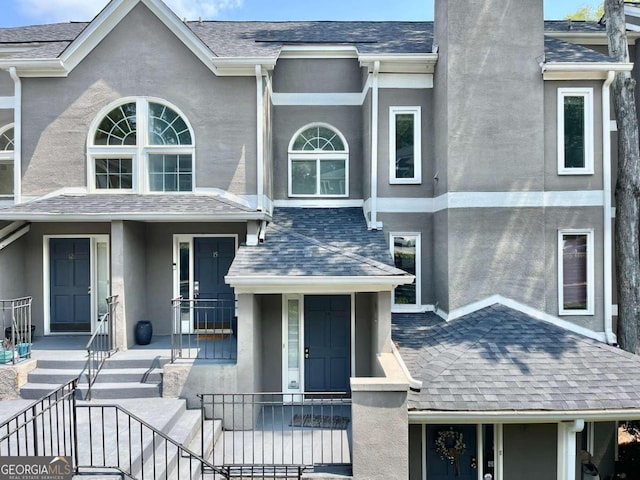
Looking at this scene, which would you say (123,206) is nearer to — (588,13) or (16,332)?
(16,332)

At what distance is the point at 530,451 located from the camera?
748cm

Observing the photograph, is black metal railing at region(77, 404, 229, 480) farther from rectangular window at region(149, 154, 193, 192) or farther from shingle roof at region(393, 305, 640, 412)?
rectangular window at region(149, 154, 193, 192)

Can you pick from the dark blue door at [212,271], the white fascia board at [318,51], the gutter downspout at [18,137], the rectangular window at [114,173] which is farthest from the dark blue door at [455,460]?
the gutter downspout at [18,137]

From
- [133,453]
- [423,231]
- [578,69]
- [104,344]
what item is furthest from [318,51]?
[133,453]

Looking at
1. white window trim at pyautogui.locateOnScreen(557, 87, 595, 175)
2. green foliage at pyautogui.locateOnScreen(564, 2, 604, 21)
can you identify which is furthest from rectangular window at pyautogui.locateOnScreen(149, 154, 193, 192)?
green foliage at pyautogui.locateOnScreen(564, 2, 604, 21)

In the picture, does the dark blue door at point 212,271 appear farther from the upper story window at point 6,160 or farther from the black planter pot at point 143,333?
the upper story window at point 6,160

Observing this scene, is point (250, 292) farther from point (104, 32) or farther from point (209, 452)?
point (104, 32)

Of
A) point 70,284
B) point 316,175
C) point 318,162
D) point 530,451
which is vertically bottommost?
point 530,451

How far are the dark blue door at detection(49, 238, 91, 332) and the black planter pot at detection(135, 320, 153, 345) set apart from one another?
1888 mm

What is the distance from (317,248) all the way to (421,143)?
13.0 feet

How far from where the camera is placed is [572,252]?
9203mm

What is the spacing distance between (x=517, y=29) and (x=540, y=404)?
26.0 ft

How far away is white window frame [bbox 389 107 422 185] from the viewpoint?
10.0m

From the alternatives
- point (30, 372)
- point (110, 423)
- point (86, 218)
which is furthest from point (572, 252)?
point (30, 372)
